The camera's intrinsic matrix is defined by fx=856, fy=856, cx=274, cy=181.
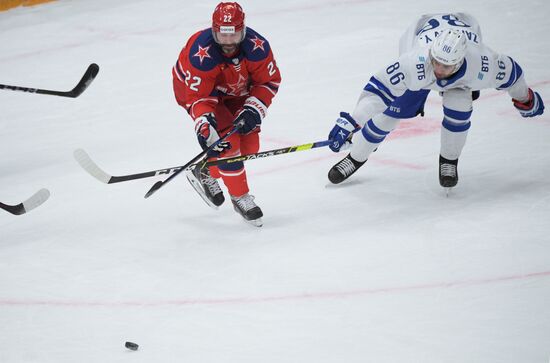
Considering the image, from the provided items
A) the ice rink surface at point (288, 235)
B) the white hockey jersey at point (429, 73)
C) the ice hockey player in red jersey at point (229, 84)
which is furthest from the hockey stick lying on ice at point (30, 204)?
the white hockey jersey at point (429, 73)

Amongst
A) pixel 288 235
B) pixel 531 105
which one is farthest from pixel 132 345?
pixel 531 105

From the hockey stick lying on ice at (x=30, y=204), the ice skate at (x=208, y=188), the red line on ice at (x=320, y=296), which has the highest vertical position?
the red line on ice at (x=320, y=296)

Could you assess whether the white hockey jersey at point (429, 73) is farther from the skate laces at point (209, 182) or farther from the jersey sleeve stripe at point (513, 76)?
the skate laces at point (209, 182)

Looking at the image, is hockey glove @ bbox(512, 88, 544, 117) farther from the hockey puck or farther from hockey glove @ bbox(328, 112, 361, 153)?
the hockey puck

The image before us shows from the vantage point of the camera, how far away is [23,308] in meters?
3.22

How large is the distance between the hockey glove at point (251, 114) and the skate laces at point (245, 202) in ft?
0.98

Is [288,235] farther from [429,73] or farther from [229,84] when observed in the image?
[429,73]

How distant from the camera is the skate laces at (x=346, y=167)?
4203mm

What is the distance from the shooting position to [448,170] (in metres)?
3.90

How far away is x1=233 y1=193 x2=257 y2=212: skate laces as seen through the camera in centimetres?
381

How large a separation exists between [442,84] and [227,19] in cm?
98

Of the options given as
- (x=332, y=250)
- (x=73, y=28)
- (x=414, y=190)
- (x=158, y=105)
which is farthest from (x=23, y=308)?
(x=73, y=28)

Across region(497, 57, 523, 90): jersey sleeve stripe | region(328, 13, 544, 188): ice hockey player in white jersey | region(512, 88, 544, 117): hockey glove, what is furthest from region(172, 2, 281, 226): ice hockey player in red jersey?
region(512, 88, 544, 117): hockey glove

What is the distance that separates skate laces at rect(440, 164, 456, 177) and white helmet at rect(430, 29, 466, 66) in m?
0.54
